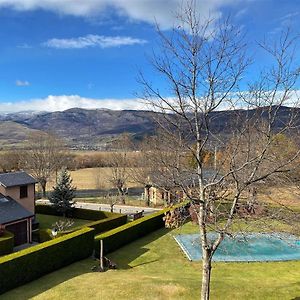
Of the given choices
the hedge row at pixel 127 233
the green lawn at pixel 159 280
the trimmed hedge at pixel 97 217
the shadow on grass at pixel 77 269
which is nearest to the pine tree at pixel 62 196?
the trimmed hedge at pixel 97 217

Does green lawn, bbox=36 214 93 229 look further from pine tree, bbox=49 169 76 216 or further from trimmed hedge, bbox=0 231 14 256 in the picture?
trimmed hedge, bbox=0 231 14 256

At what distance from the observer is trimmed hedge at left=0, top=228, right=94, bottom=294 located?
17.2 meters

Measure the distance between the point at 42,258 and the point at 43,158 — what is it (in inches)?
1556

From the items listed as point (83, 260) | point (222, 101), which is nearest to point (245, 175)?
point (222, 101)

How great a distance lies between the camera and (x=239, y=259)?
2267 cm

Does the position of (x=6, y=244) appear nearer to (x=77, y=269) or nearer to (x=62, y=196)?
(x=77, y=269)

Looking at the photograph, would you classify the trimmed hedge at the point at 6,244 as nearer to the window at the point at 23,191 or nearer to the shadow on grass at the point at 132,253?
the shadow on grass at the point at 132,253

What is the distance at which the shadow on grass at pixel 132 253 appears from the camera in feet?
72.4

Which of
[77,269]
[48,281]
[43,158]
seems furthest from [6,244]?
[43,158]

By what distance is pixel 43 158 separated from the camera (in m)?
56.7

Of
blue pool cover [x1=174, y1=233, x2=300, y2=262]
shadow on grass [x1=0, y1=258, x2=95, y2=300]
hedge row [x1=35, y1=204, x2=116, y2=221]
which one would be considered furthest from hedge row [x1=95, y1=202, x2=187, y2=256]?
hedge row [x1=35, y1=204, x2=116, y2=221]

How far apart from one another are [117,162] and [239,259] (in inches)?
1209

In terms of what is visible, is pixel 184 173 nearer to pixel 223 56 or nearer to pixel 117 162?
pixel 223 56

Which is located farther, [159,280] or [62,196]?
[62,196]
